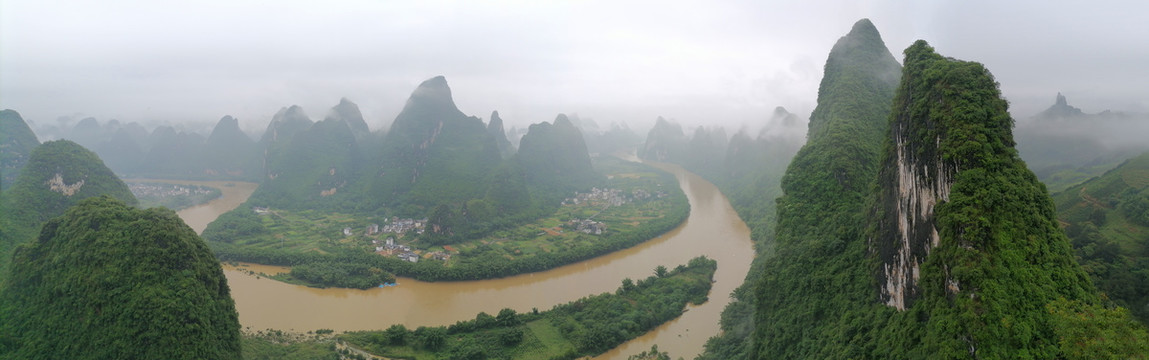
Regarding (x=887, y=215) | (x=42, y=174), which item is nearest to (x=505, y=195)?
(x=42, y=174)

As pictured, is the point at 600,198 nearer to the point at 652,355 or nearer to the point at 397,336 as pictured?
the point at 652,355

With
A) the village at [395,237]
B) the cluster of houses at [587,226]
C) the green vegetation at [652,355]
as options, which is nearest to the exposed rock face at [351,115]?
the village at [395,237]

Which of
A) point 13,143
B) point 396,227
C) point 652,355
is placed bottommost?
point 652,355

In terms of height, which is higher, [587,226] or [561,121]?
[561,121]

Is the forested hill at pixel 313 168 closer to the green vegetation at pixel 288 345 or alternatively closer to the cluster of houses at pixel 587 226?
the cluster of houses at pixel 587 226

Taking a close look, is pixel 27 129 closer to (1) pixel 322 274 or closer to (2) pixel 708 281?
(1) pixel 322 274

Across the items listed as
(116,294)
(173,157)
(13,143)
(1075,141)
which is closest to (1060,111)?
(1075,141)
